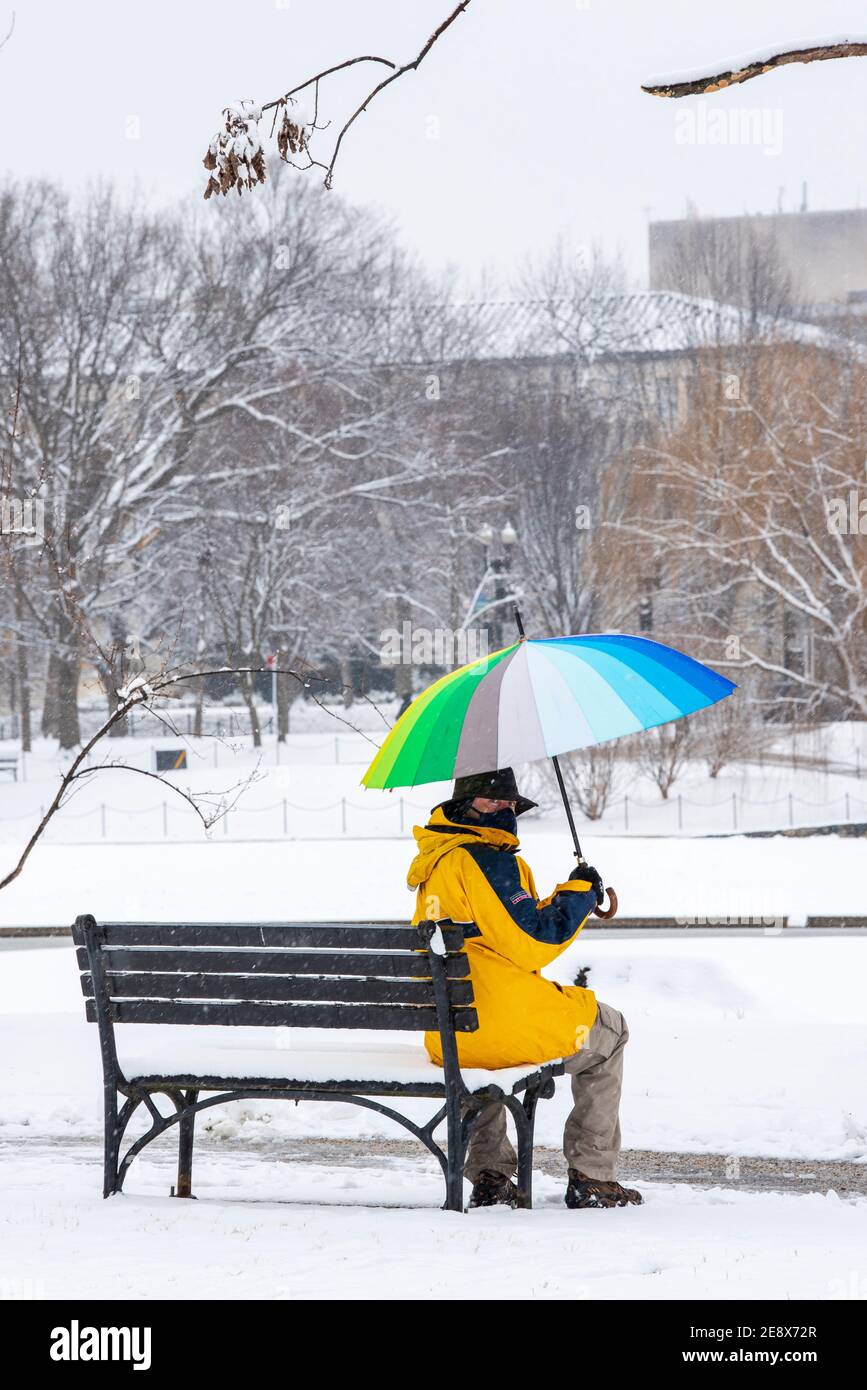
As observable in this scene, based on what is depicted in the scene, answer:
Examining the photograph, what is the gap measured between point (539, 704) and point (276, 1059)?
139cm

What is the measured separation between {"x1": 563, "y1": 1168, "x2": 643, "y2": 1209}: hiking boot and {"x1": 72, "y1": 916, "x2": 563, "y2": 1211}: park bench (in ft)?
0.47

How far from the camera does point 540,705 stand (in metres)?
5.23

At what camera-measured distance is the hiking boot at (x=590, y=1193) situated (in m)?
5.36

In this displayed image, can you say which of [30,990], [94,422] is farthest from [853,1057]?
[94,422]

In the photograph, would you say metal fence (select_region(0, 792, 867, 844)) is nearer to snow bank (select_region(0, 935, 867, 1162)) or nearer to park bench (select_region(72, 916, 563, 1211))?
snow bank (select_region(0, 935, 867, 1162))

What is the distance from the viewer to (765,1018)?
9.70 metres

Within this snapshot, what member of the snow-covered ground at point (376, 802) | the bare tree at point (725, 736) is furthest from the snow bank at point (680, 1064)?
the bare tree at point (725, 736)

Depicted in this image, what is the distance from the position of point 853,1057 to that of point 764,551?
88.9 ft

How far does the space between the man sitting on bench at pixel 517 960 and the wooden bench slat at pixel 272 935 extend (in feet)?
0.35

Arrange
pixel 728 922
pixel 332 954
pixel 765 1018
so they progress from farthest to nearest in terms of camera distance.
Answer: pixel 728 922 → pixel 765 1018 → pixel 332 954

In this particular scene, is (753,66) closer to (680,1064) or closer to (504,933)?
(504,933)

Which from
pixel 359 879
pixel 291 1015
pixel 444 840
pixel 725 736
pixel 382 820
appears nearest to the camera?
pixel 444 840

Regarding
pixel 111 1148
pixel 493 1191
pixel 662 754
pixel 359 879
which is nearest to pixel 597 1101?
pixel 493 1191
